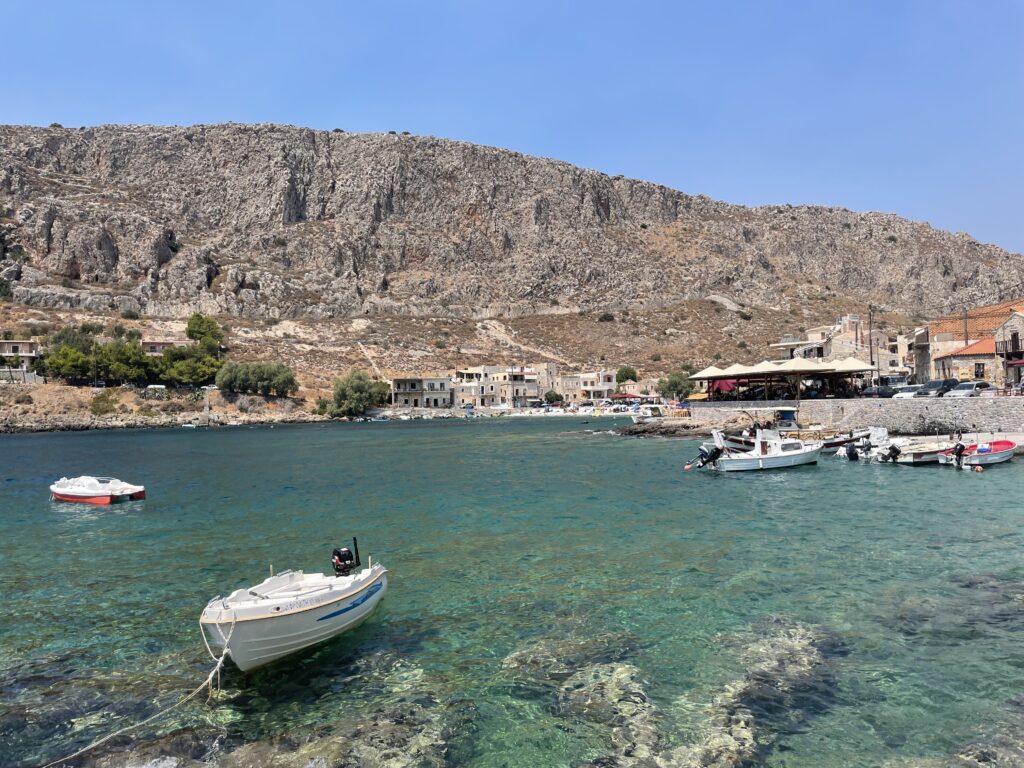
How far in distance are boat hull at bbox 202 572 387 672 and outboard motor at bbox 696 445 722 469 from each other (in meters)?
21.4

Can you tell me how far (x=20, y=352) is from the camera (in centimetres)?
7619

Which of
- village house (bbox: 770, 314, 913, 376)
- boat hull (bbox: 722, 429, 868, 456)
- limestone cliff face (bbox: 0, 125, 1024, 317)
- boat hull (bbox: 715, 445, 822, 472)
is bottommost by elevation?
boat hull (bbox: 715, 445, 822, 472)

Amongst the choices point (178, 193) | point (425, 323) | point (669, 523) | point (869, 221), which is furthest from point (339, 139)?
point (669, 523)

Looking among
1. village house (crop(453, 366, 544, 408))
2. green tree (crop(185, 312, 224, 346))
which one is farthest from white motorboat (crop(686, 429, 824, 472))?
green tree (crop(185, 312, 224, 346))

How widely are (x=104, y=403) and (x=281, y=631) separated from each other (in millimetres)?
81121

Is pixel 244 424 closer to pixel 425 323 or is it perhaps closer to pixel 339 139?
pixel 425 323

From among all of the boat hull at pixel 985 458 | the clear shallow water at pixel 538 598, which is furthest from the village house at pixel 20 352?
the boat hull at pixel 985 458

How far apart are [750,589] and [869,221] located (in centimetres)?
17036

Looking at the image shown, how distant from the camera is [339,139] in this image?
134 m

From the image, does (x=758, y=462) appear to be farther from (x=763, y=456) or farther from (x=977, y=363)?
(x=977, y=363)

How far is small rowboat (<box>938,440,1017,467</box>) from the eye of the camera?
25000 millimetres

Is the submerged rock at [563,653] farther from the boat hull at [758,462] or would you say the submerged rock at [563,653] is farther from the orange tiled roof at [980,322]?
the orange tiled roof at [980,322]

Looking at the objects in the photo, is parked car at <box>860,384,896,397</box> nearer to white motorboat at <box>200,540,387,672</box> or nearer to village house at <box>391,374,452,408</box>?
white motorboat at <box>200,540,387,672</box>

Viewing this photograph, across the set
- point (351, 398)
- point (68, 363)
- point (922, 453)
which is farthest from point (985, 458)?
point (68, 363)
